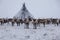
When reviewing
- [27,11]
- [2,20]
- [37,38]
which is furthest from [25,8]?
[37,38]

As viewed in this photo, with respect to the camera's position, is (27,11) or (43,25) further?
(27,11)

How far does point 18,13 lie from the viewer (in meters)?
36.1

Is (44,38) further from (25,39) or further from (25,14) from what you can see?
(25,14)

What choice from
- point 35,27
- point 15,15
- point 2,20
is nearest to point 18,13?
point 15,15

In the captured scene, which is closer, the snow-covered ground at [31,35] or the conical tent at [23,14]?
the snow-covered ground at [31,35]

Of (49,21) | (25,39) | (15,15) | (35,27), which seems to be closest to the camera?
(25,39)

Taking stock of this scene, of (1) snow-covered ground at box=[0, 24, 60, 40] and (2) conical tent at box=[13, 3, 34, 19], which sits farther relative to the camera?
(2) conical tent at box=[13, 3, 34, 19]

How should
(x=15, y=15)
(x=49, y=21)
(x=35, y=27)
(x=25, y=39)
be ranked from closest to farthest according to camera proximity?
(x=25, y=39)
(x=35, y=27)
(x=49, y=21)
(x=15, y=15)

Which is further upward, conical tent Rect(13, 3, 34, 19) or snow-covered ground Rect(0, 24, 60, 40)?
conical tent Rect(13, 3, 34, 19)

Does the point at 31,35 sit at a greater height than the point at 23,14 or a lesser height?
lesser

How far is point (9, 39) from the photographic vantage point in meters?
17.4

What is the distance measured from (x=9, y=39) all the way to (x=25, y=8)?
778 inches

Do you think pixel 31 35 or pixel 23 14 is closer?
pixel 31 35

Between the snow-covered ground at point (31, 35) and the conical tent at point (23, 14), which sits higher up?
the conical tent at point (23, 14)
